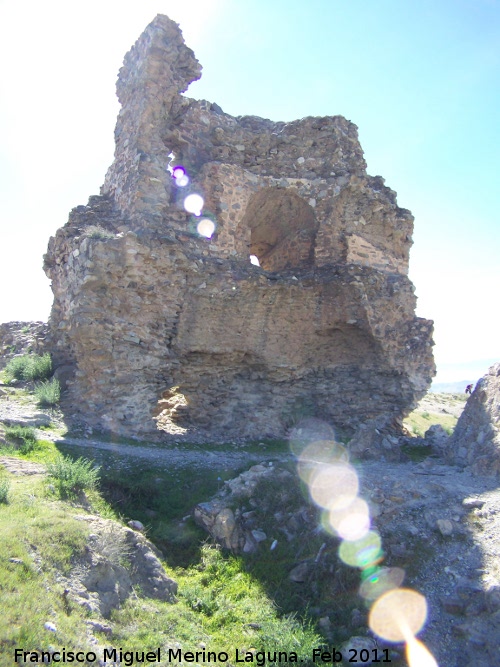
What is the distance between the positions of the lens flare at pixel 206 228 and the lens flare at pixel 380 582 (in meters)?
7.74

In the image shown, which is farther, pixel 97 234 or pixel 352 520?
pixel 97 234

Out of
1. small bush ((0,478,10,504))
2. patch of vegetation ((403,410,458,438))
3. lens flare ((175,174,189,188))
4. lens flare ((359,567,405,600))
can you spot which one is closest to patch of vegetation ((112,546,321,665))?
lens flare ((359,567,405,600))

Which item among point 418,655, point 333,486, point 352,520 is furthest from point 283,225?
point 418,655

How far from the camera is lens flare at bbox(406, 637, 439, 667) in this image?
4500 mm

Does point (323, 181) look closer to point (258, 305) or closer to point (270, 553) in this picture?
point (258, 305)

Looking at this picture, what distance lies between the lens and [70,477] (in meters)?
6.21

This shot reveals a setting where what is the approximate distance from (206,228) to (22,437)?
6.01 meters

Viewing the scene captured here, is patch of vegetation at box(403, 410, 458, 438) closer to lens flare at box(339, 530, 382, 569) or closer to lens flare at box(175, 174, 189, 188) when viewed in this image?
lens flare at box(175, 174, 189, 188)

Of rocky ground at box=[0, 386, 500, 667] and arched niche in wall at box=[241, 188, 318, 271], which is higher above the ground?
arched niche in wall at box=[241, 188, 318, 271]

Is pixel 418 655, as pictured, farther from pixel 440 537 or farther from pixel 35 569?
pixel 35 569

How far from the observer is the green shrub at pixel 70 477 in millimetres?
6008

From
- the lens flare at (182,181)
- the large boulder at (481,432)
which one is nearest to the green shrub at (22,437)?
the lens flare at (182,181)

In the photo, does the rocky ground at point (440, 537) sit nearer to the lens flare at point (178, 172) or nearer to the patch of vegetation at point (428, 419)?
the lens flare at point (178, 172)

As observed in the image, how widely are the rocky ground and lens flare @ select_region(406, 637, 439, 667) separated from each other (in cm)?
7
